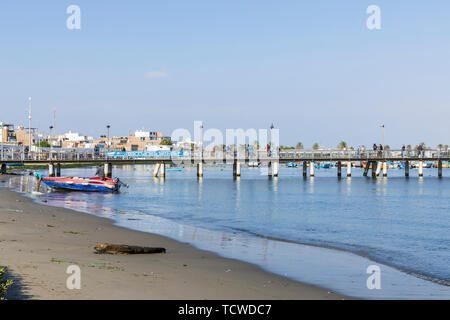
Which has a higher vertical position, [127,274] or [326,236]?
[127,274]

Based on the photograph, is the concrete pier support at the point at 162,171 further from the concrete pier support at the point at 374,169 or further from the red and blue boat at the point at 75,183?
the concrete pier support at the point at 374,169

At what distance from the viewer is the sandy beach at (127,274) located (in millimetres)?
11359

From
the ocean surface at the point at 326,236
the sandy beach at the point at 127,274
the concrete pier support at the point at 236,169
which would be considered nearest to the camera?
the sandy beach at the point at 127,274

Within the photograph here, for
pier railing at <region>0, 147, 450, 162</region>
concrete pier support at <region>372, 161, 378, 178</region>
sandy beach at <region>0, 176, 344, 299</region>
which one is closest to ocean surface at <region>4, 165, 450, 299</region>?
sandy beach at <region>0, 176, 344, 299</region>

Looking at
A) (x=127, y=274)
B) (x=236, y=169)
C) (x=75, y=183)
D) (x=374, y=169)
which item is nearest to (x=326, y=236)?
(x=127, y=274)

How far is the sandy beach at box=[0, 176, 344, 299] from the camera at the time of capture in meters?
11.4

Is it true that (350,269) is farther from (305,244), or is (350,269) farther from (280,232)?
(280,232)

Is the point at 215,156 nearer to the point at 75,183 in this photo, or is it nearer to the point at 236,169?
the point at 236,169

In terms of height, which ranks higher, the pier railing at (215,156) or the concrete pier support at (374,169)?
the pier railing at (215,156)

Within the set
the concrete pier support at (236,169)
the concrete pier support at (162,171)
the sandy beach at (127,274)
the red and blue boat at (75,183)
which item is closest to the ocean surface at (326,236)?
the sandy beach at (127,274)

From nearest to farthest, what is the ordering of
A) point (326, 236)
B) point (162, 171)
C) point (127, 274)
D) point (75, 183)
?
point (127, 274)
point (326, 236)
point (75, 183)
point (162, 171)

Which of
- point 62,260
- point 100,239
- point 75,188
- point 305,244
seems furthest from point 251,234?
point 75,188

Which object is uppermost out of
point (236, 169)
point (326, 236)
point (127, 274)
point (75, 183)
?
point (127, 274)

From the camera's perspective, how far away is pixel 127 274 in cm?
1327
